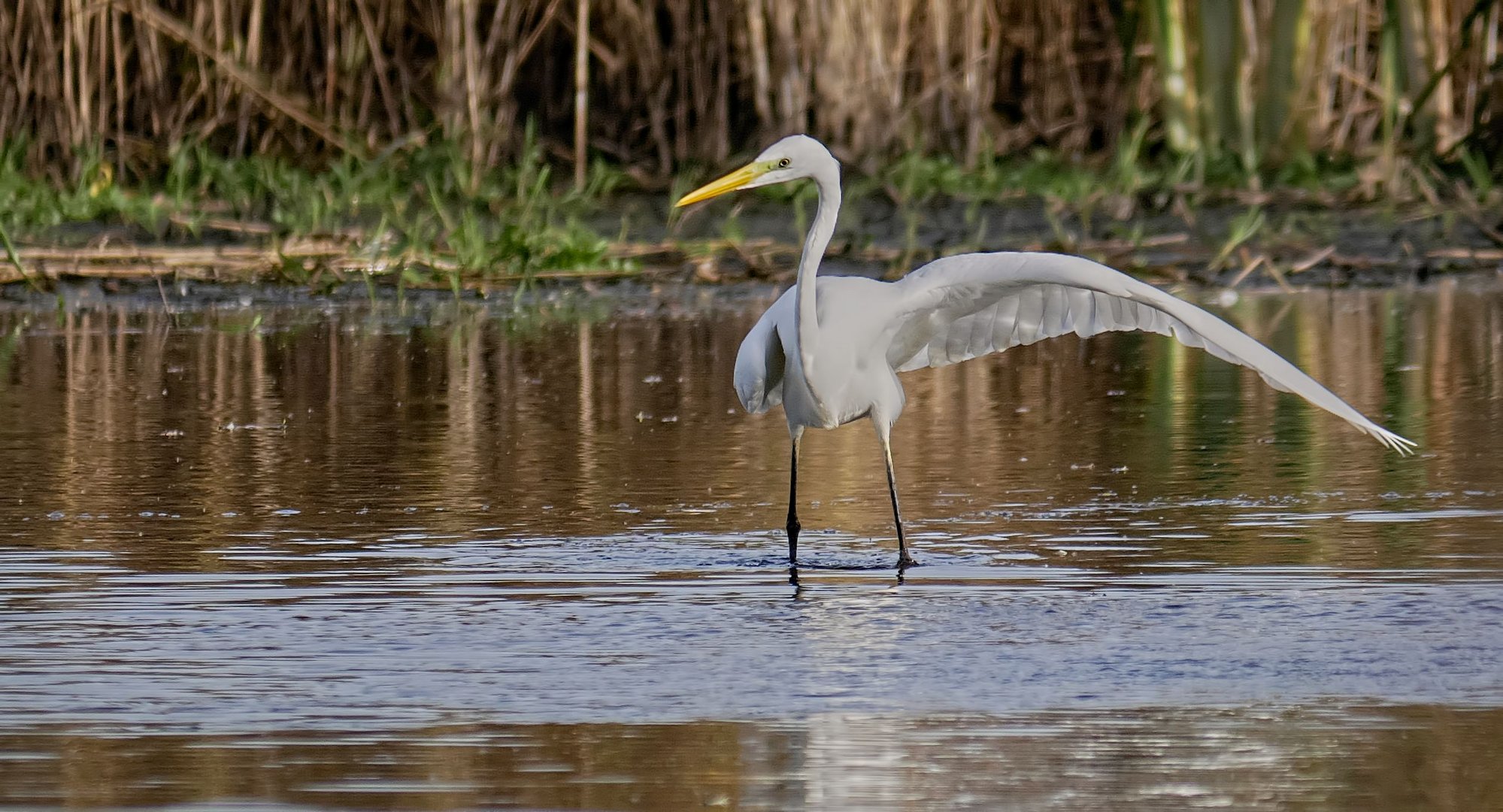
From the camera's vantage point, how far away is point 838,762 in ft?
11.8

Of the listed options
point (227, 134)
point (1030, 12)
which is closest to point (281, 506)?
point (227, 134)

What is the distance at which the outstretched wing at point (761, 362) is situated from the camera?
20.4ft

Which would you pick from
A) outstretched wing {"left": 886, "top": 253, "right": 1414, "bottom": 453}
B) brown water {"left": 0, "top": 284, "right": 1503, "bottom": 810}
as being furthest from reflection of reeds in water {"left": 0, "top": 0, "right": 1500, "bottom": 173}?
outstretched wing {"left": 886, "top": 253, "right": 1414, "bottom": 453}

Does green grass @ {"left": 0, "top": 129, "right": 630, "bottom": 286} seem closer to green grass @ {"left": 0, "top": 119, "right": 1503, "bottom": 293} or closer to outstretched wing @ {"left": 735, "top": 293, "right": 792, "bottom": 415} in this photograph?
green grass @ {"left": 0, "top": 119, "right": 1503, "bottom": 293}

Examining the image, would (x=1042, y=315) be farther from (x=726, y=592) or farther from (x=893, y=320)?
(x=726, y=592)

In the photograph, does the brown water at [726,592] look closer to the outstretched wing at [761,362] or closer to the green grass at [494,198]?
the outstretched wing at [761,362]

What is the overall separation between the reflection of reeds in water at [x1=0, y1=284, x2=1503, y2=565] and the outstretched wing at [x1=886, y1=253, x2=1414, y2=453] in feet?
1.20

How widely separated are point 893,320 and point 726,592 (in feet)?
3.68

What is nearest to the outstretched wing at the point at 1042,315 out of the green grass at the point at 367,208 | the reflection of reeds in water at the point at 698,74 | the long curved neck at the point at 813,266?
the long curved neck at the point at 813,266

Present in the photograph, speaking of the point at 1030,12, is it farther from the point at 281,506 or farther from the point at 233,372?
the point at 281,506

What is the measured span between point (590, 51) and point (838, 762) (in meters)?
11.5

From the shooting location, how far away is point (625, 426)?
7.51 meters

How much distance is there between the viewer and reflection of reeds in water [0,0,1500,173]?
44.3ft

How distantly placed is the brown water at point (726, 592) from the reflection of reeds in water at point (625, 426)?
1.1 inches
